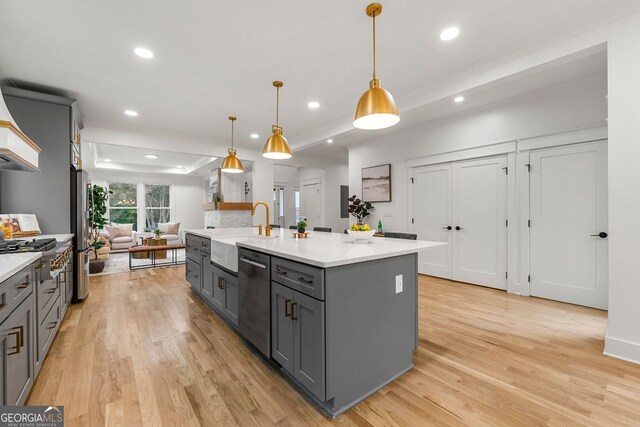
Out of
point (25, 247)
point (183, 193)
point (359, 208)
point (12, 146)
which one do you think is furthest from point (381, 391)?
point (183, 193)

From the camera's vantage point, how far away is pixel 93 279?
16.2 ft

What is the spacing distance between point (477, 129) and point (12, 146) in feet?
16.4

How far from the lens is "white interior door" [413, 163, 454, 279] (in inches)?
182

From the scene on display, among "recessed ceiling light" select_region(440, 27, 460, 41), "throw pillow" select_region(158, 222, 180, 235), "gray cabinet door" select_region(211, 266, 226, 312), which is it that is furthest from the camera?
"throw pillow" select_region(158, 222, 180, 235)

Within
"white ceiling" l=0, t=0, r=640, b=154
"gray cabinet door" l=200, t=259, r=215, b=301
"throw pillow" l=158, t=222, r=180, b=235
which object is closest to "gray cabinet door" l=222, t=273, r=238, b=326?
"gray cabinet door" l=200, t=259, r=215, b=301

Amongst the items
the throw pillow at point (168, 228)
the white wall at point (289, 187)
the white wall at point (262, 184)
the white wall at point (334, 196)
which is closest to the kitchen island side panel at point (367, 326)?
the white wall at point (262, 184)

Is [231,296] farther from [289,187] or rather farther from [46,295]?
[289,187]

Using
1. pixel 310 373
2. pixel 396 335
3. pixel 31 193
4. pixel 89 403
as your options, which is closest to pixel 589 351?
pixel 396 335

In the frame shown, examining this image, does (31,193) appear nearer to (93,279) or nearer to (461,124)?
(93,279)

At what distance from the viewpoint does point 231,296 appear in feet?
8.78

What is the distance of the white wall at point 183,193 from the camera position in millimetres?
9381

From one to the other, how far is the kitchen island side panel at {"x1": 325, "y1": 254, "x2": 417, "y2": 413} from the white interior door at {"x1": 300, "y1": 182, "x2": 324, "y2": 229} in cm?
608

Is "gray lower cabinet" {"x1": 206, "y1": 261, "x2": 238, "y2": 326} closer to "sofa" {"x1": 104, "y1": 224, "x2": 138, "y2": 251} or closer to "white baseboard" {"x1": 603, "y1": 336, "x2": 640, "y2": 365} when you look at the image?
"white baseboard" {"x1": 603, "y1": 336, "x2": 640, "y2": 365}

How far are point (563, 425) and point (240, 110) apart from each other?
14.9 feet
